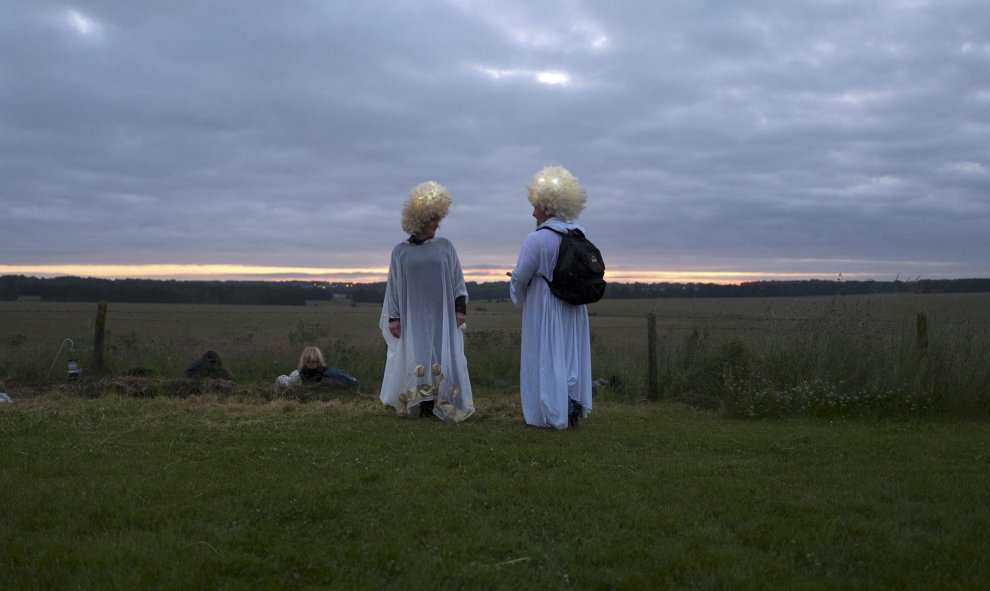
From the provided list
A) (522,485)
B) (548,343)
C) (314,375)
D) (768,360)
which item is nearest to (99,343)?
(314,375)

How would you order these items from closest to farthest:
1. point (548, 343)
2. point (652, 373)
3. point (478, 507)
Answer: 1. point (478, 507)
2. point (548, 343)
3. point (652, 373)

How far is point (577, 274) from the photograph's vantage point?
7797mm

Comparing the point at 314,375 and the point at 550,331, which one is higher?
the point at 550,331

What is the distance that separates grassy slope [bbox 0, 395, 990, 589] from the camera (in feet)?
12.4

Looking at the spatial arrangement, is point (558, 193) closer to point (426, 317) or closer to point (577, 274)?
point (577, 274)

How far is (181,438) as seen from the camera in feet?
22.8

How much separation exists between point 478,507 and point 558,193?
4.14 metres

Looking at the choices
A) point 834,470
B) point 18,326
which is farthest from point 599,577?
point 18,326

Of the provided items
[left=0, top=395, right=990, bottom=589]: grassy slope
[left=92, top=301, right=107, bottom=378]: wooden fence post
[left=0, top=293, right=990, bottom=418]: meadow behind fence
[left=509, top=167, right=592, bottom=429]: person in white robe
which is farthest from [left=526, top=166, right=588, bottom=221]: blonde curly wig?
[left=92, top=301, right=107, bottom=378]: wooden fence post

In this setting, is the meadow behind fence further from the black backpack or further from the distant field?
the black backpack

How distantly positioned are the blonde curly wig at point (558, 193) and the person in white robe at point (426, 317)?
1.03m

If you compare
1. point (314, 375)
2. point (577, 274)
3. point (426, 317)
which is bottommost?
point (314, 375)

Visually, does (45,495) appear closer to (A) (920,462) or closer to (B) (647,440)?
(B) (647,440)

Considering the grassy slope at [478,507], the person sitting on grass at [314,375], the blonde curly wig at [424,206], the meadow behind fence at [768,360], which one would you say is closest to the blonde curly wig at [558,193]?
the blonde curly wig at [424,206]
